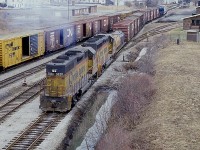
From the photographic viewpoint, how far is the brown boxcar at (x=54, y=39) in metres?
40.4

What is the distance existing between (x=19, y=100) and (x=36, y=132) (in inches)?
239

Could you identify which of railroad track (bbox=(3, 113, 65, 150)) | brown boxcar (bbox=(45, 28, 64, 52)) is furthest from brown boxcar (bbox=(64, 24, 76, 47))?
railroad track (bbox=(3, 113, 65, 150))

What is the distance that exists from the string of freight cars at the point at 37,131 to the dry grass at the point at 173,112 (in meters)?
4.77

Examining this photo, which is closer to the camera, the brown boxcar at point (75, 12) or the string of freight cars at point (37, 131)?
the string of freight cars at point (37, 131)

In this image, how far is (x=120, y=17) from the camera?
65250mm

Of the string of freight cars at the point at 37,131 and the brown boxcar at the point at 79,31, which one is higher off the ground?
the brown boxcar at the point at 79,31

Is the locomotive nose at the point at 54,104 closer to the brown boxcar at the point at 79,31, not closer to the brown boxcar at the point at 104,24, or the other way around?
the brown boxcar at the point at 79,31

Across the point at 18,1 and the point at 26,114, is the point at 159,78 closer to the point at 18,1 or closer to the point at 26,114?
the point at 26,114

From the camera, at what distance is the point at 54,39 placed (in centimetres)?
4191

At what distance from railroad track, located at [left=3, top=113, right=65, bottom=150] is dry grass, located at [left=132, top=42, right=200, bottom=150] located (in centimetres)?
479

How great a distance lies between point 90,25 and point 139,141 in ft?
116

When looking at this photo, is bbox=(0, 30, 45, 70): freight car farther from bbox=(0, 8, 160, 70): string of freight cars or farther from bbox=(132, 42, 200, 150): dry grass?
bbox=(132, 42, 200, 150): dry grass

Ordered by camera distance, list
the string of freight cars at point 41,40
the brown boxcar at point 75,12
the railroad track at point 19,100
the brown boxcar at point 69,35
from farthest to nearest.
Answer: the brown boxcar at point 75,12 < the brown boxcar at point 69,35 < the string of freight cars at point 41,40 < the railroad track at point 19,100

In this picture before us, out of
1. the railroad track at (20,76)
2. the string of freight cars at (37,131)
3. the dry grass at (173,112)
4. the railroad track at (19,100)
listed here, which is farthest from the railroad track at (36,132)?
the railroad track at (20,76)
